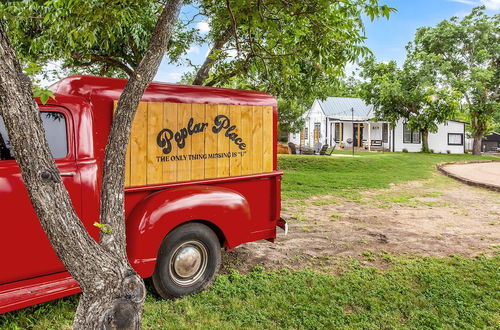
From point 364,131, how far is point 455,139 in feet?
25.3

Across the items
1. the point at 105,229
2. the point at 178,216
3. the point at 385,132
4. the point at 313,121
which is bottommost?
the point at 178,216

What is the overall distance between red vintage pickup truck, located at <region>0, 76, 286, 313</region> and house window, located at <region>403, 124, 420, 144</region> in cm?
3124

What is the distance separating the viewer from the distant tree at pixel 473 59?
29547 millimetres

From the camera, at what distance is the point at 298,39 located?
7.15 m

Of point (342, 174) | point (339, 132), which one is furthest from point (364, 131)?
point (342, 174)

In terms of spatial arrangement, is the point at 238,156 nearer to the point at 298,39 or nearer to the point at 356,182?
the point at 298,39

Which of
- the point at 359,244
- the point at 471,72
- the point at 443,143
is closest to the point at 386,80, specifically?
the point at 471,72

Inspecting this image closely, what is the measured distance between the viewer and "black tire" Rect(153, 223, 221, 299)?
4.39 m

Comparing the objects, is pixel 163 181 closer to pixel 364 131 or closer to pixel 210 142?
pixel 210 142

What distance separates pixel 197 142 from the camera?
4.87 m

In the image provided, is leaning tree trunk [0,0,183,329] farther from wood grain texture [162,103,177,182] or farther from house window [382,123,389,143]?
house window [382,123,389,143]

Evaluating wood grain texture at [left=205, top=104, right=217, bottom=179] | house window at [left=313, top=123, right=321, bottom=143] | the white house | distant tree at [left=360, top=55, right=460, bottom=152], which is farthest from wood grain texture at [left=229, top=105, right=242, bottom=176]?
house window at [left=313, top=123, right=321, bottom=143]

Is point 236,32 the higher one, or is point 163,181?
point 236,32

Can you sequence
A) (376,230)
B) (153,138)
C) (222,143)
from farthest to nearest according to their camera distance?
(376,230)
(222,143)
(153,138)
